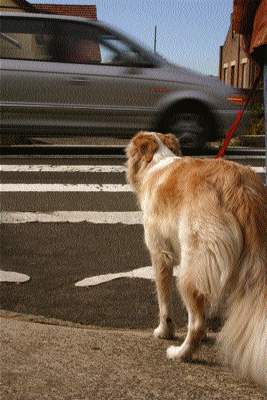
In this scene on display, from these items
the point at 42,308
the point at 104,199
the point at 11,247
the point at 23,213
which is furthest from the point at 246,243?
the point at 104,199

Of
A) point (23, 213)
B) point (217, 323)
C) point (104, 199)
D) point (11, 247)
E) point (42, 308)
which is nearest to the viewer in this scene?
point (217, 323)

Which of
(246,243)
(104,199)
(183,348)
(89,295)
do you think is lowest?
(104,199)

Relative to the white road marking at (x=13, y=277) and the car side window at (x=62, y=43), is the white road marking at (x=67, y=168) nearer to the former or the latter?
the car side window at (x=62, y=43)

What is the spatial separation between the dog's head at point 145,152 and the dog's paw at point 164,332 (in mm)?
853

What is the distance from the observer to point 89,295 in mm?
3760

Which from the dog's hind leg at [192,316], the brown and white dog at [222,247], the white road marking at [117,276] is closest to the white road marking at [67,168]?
the white road marking at [117,276]

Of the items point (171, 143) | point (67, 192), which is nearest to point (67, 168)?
point (67, 192)

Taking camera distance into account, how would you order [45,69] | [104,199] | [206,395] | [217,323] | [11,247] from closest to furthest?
[206,395] → [217,323] → [11,247] → [104,199] → [45,69]

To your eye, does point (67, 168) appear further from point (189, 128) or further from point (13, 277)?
point (13, 277)

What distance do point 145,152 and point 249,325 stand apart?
1327mm

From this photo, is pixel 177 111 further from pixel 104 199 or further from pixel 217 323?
pixel 217 323

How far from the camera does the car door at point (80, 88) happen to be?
31.9 feet

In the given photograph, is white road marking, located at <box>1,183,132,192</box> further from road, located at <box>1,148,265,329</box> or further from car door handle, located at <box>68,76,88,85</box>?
car door handle, located at <box>68,76,88,85</box>

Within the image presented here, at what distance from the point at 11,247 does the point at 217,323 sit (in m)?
2.09
